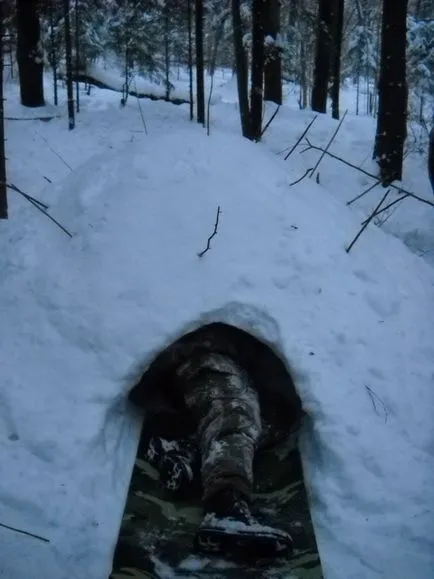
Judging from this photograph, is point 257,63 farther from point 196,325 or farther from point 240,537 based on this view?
Answer: point 240,537

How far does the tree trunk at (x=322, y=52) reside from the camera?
46.1 ft

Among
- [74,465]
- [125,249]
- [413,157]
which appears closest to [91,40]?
[413,157]

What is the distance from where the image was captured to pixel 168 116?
1487cm

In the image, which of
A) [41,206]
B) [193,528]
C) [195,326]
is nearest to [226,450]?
[193,528]

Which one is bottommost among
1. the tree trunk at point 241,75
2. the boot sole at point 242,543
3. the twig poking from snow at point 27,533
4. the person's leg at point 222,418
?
the twig poking from snow at point 27,533

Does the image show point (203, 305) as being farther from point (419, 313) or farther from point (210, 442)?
point (419, 313)

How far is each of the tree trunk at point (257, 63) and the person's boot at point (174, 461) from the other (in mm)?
7136

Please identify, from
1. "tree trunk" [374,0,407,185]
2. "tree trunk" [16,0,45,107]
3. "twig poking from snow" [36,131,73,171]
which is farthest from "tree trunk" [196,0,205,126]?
"tree trunk" [374,0,407,185]

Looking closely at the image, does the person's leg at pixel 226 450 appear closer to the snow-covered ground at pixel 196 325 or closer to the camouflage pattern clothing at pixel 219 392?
the camouflage pattern clothing at pixel 219 392

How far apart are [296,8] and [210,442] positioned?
1106cm

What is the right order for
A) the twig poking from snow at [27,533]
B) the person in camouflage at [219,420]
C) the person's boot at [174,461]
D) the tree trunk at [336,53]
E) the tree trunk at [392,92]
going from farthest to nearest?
the tree trunk at [336,53]
the tree trunk at [392,92]
the person's boot at [174,461]
the twig poking from snow at [27,533]
the person in camouflage at [219,420]

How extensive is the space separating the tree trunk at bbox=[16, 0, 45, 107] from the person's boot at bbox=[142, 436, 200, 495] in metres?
11.7

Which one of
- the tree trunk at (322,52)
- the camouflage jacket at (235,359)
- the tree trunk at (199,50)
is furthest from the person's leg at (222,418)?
the tree trunk at (322,52)

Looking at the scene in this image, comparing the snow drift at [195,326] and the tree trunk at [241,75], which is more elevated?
the tree trunk at [241,75]
